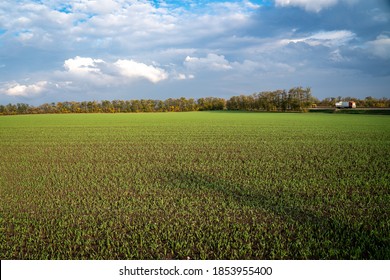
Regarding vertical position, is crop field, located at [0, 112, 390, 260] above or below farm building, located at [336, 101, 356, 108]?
below

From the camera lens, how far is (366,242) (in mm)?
5629

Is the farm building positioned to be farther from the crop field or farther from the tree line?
the crop field

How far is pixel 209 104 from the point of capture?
136m

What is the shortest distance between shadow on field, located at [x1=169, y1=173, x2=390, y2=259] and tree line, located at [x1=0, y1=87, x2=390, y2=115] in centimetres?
9792

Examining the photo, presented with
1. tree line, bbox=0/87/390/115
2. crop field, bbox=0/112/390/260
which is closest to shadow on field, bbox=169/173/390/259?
crop field, bbox=0/112/390/260

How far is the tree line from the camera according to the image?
328 feet

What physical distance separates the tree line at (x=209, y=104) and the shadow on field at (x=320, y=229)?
9792 centimetres

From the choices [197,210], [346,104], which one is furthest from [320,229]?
[346,104]

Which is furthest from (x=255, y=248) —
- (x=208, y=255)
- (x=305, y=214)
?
(x=305, y=214)

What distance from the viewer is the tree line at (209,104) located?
99938mm

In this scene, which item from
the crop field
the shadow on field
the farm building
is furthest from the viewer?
the farm building

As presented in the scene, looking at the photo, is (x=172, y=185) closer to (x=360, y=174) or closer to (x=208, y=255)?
(x=208, y=255)

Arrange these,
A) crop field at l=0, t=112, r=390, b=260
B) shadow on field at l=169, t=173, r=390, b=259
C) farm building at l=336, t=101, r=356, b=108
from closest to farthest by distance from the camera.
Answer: shadow on field at l=169, t=173, r=390, b=259 → crop field at l=0, t=112, r=390, b=260 → farm building at l=336, t=101, r=356, b=108

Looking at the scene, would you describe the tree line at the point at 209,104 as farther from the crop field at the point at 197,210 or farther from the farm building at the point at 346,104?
the crop field at the point at 197,210
